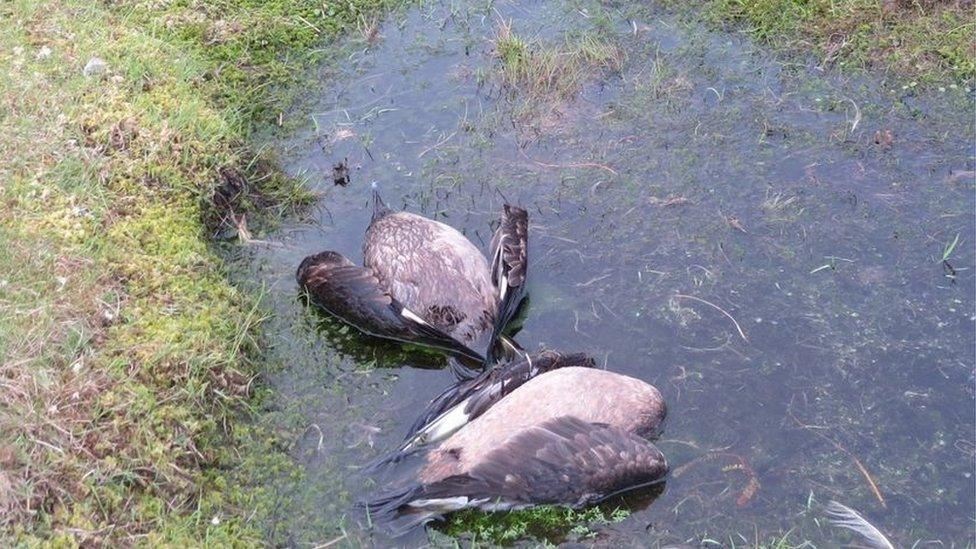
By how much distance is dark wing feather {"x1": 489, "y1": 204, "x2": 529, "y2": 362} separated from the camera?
5.35m

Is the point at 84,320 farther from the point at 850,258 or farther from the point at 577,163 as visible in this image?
the point at 850,258

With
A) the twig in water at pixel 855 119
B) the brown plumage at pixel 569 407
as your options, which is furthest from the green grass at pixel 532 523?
the twig in water at pixel 855 119

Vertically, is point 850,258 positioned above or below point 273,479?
above

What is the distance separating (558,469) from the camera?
4406 mm

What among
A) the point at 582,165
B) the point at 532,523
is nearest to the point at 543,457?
the point at 532,523

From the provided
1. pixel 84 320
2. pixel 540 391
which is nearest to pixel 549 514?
pixel 540 391

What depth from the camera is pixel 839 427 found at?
474 cm

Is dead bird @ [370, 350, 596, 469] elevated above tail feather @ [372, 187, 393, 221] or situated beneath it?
situated beneath

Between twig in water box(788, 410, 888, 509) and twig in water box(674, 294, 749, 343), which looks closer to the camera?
twig in water box(788, 410, 888, 509)

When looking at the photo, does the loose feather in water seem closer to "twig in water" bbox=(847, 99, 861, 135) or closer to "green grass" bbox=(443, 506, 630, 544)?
"green grass" bbox=(443, 506, 630, 544)

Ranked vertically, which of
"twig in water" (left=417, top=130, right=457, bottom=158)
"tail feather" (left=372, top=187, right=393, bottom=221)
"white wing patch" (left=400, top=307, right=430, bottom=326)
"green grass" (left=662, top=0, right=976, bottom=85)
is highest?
"green grass" (left=662, top=0, right=976, bottom=85)

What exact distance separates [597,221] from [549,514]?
2.05 meters

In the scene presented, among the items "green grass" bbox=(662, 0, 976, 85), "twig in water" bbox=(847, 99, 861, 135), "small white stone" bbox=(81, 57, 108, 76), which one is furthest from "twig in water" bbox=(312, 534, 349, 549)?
"green grass" bbox=(662, 0, 976, 85)

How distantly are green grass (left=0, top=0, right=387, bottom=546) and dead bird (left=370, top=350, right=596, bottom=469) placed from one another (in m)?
0.79
